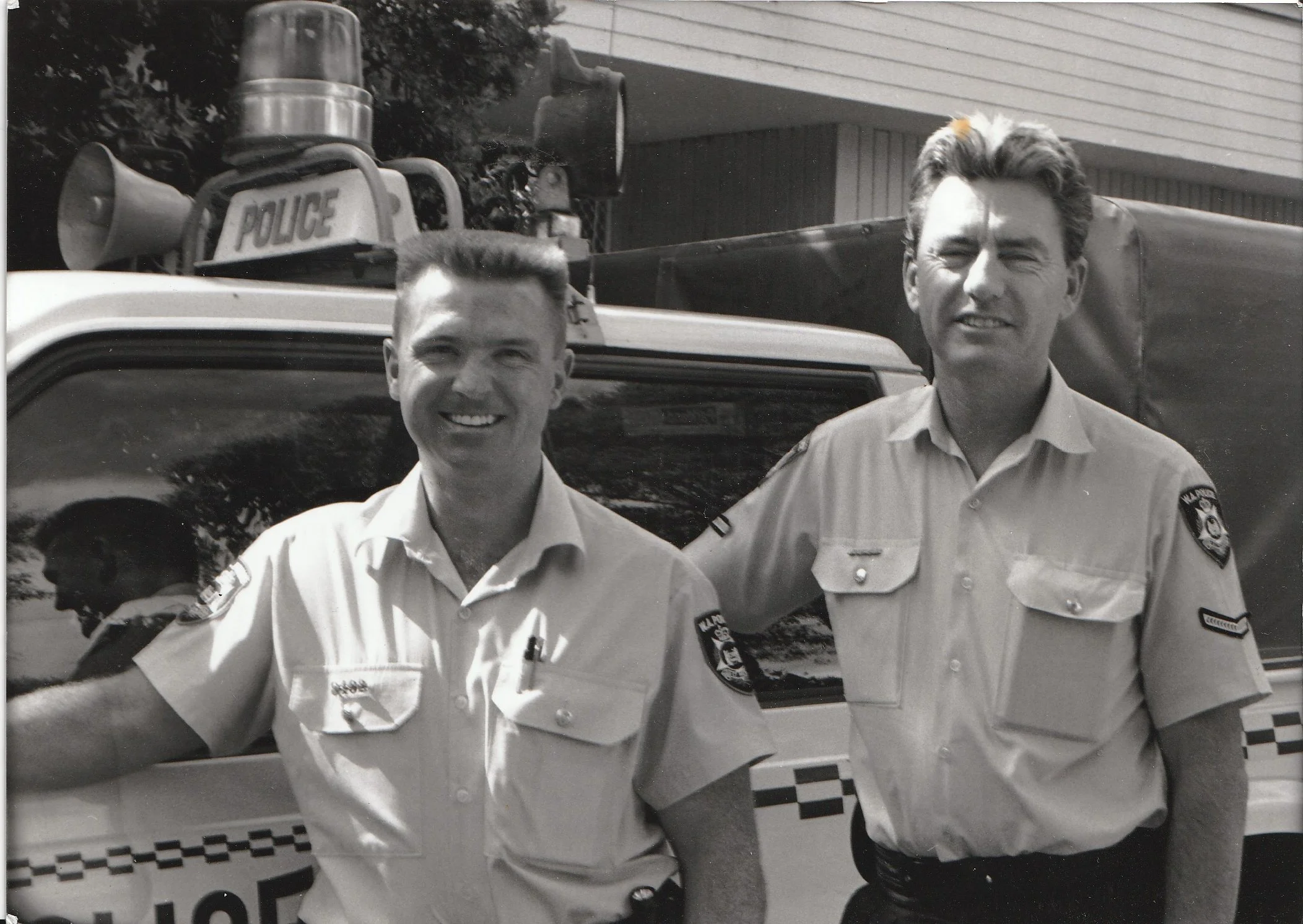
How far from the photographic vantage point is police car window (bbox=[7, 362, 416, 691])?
1.78m

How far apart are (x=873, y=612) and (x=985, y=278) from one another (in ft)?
1.67

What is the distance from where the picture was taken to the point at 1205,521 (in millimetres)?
2121

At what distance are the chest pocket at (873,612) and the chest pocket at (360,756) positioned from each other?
0.68 metres

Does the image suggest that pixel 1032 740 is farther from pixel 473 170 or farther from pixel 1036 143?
pixel 473 170

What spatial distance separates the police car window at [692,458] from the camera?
2.34m

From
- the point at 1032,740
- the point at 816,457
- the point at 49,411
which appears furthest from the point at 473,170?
the point at 1032,740

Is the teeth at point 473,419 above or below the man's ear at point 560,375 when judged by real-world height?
below

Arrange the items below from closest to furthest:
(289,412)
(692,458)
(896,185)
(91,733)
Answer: (91,733) → (289,412) → (692,458) → (896,185)

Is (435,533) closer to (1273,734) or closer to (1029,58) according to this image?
(1273,734)

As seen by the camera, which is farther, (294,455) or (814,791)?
(814,791)

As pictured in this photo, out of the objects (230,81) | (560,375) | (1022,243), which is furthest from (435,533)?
(230,81)

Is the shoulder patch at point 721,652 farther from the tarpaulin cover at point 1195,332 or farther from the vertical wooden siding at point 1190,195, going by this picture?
the vertical wooden siding at point 1190,195

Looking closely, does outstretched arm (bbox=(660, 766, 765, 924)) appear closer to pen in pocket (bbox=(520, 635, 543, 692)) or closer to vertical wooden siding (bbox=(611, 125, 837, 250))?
pen in pocket (bbox=(520, 635, 543, 692))

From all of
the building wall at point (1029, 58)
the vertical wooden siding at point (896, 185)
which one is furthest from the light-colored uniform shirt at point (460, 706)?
the vertical wooden siding at point (896, 185)
